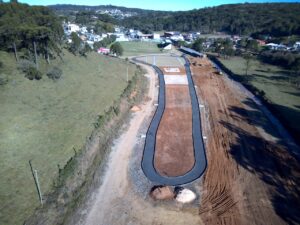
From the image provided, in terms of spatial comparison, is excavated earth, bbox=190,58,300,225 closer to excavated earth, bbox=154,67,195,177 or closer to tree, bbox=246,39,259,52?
excavated earth, bbox=154,67,195,177

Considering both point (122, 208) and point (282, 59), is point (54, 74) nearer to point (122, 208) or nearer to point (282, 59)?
point (122, 208)

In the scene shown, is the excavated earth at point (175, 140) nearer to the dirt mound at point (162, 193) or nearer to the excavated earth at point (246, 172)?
the excavated earth at point (246, 172)

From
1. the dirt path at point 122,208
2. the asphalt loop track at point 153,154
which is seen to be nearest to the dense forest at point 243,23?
the asphalt loop track at point 153,154

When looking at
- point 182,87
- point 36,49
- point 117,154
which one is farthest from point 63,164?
point 182,87

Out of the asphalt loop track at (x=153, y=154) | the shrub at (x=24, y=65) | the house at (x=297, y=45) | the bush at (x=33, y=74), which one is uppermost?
the shrub at (x=24, y=65)

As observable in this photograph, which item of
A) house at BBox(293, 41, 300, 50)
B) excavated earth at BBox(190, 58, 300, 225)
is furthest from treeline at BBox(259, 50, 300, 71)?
excavated earth at BBox(190, 58, 300, 225)
